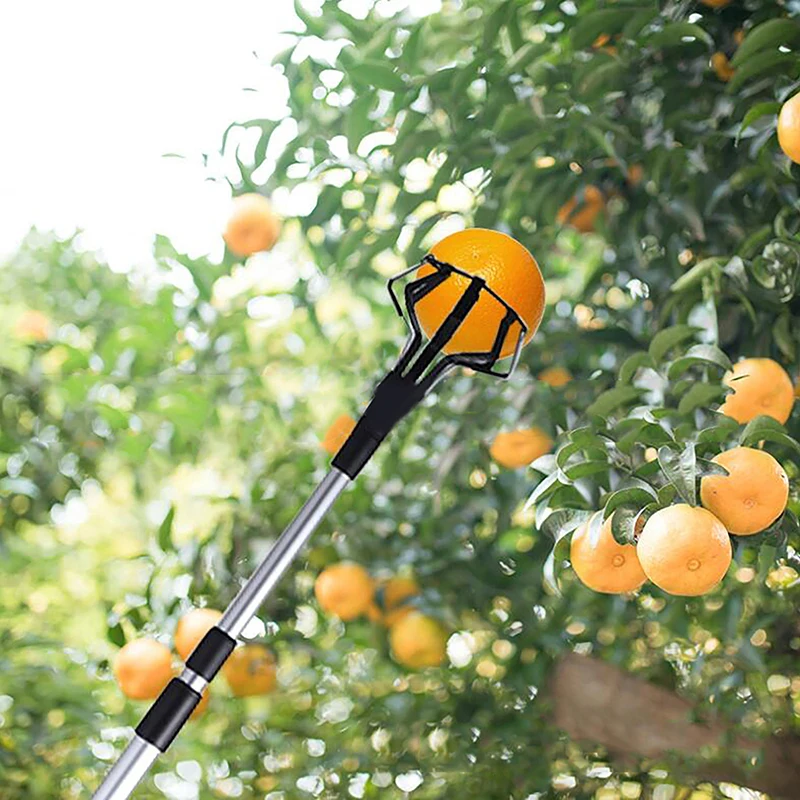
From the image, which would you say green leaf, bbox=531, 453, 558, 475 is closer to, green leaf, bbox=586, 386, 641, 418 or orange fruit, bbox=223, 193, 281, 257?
green leaf, bbox=586, 386, 641, 418

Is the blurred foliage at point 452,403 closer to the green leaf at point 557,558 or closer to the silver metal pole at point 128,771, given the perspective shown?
the green leaf at point 557,558

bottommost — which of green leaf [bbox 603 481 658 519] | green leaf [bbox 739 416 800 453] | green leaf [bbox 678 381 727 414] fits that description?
green leaf [bbox 678 381 727 414]

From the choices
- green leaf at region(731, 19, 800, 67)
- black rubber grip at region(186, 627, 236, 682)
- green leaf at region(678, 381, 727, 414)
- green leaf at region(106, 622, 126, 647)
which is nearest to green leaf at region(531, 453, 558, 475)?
green leaf at region(678, 381, 727, 414)

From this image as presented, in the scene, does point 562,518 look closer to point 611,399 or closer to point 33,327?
point 611,399

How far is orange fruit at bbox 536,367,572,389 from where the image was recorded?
48.6 inches

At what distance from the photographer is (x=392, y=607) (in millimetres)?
1373

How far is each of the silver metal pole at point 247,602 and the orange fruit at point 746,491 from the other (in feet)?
0.79

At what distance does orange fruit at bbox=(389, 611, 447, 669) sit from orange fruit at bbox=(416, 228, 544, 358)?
0.61m

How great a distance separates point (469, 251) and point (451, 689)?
2.56 feet

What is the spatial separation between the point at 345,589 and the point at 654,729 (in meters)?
0.39

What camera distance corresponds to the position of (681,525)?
669 millimetres

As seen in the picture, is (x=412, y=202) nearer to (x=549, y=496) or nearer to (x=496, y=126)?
(x=496, y=126)

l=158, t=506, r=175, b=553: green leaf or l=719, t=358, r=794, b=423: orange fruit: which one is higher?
l=719, t=358, r=794, b=423: orange fruit

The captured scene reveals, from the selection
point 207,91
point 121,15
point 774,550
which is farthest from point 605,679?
point 121,15
